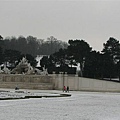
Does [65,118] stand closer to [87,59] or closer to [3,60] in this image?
[87,59]

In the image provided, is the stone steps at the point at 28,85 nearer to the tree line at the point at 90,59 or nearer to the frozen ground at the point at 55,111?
the tree line at the point at 90,59

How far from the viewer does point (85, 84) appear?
200ft

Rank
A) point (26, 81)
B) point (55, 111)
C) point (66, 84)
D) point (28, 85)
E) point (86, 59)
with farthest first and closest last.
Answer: point (86, 59), point (26, 81), point (28, 85), point (66, 84), point (55, 111)

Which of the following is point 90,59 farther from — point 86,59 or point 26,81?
point 26,81

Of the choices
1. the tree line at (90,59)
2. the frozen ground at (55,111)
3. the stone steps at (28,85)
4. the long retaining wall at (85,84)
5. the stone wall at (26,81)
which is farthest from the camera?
the tree line at (90,59)

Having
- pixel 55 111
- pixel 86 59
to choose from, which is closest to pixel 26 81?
pixel 86 59

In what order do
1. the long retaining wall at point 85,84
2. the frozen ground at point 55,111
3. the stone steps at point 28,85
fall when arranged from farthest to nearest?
the stone steps at point 28,85 < the long retaining wall at point 85,84 < the frozen ground at point 55,111

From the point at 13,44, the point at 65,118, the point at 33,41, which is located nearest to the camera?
the point at 65,118

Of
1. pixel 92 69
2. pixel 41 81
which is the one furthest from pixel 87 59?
pixel 41 81

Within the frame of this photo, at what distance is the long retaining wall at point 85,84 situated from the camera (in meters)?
60.2

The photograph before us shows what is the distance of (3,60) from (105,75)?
2987 centimetres

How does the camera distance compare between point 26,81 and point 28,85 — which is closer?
point 28,85

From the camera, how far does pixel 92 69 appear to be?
73812mm

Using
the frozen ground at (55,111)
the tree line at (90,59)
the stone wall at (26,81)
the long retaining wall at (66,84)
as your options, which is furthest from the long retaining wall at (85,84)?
the frozen ground at (55,111)
